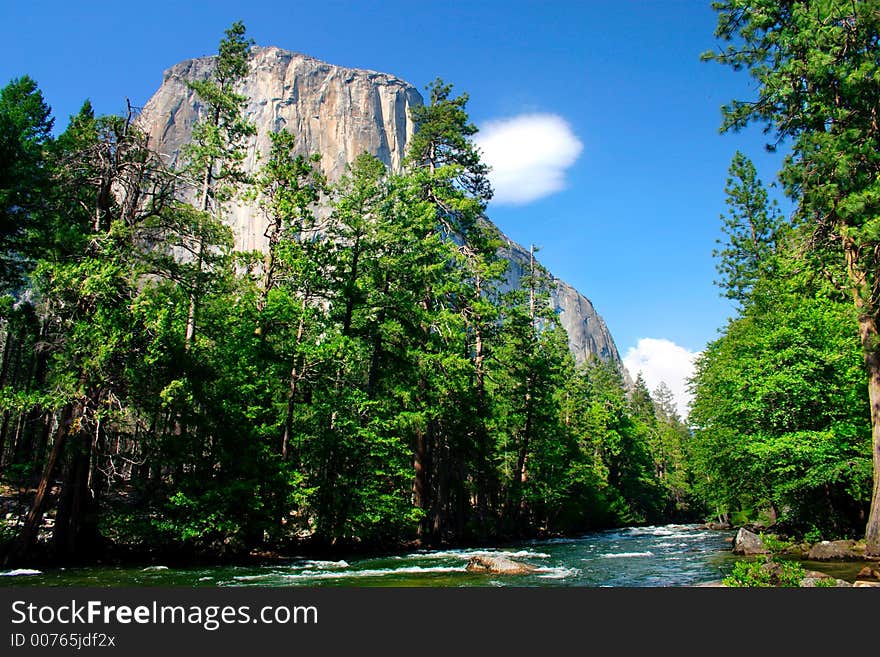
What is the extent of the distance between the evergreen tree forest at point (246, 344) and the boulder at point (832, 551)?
2923 millimetres

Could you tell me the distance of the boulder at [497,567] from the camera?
51.6 ft

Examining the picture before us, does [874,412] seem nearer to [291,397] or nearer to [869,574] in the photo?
[869,574]

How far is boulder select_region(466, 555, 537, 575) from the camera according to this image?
1573cm

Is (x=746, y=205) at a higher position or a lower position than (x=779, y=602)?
higher

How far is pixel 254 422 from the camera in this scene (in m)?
19.5

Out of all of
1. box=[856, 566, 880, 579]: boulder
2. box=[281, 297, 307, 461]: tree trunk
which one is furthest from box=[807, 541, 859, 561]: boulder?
box=[281, 297, 307, 461]: tree trunk

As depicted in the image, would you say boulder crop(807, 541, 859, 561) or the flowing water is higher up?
boulder crop(807, 541, 859, 561)

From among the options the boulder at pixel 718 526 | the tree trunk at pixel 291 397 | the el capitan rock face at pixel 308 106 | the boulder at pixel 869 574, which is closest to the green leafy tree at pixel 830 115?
the boulder at pixel 869 574

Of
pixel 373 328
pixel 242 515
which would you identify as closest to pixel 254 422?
pixel 242 515

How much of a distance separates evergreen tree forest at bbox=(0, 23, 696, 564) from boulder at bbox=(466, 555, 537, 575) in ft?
19.4

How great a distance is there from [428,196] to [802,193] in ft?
56.3

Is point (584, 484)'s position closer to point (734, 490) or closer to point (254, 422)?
point (734, 490)

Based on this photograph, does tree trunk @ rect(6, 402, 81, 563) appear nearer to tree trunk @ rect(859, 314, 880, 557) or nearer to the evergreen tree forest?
the evergreen tree forest

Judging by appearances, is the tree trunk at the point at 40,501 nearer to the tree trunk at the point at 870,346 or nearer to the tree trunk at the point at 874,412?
the tree trunk at the point at 870,346
